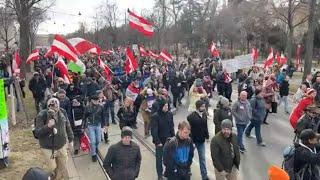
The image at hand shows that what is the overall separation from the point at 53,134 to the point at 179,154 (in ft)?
8.22

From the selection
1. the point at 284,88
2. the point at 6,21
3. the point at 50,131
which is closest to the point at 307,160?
the point at 50,131

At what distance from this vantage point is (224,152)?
743cm

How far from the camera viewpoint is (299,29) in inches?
2087

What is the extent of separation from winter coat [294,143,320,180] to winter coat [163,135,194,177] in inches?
68.3

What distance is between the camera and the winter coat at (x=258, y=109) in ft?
39.7

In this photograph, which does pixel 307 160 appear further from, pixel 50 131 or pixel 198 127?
pixel 50 131

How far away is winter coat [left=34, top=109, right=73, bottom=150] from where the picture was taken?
800cm

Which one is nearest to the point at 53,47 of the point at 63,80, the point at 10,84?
the point at 63,80

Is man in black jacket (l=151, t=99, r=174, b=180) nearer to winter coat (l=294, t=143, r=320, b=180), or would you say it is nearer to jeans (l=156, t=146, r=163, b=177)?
jeans (l=156, t=146, r=163, b=177)

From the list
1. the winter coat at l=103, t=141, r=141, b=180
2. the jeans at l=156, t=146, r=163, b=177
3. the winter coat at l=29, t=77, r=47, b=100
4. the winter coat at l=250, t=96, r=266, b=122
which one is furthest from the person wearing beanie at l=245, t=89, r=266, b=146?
the winter coat at l=29, t=77, r=47, b=100

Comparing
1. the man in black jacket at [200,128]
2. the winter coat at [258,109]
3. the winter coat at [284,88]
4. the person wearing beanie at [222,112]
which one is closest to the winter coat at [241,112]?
the winter coat at [258,109]

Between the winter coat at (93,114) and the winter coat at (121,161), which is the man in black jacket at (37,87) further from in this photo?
the winter coat at (121,161)

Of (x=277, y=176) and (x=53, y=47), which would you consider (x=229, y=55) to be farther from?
(x=277, y=176)

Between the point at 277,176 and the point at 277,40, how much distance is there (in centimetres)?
4441
